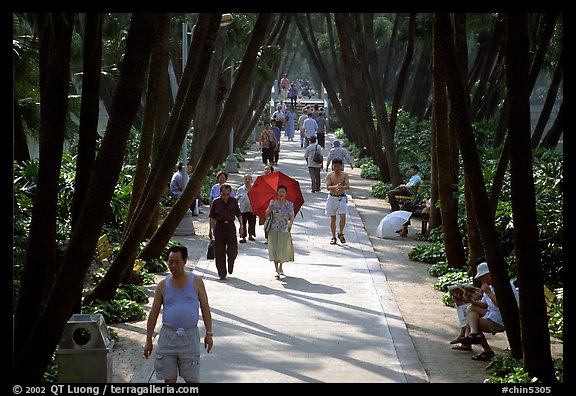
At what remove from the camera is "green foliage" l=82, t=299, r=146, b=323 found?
42.9ft

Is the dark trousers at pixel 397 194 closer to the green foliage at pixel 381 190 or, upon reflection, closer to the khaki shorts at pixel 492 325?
the green foliage at pixel 381 190

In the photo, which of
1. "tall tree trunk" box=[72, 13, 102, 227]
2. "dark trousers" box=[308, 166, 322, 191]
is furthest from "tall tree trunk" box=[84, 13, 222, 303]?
"dark trousers" box=[308, 166, 322, 191]

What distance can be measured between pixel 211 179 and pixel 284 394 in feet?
69.2

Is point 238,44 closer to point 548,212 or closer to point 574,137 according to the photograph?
point 548,212

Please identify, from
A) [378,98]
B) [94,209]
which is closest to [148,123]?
[94,209]

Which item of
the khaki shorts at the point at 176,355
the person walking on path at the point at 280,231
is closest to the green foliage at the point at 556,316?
the person walking on path at the point at 280,231

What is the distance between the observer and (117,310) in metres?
13.3

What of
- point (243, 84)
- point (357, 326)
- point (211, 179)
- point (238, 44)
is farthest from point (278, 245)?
point (238, 44)

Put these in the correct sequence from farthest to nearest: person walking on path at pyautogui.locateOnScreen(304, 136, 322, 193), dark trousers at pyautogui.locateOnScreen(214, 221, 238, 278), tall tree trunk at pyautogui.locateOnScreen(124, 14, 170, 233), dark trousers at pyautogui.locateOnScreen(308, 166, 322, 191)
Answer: dark trousers at pyautogui.locateOnScreen(308, 166, 322, 191), person walking on path at pyautogui.locateOnScreen(304, 136, 322, 193), dark trousers at pyautogui.locateOnScreen(214, 221, 238, 278), tall tree trunk at pyautogui.locateOnScreen(124, 14, 170, 233)

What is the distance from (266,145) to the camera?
1410 inches

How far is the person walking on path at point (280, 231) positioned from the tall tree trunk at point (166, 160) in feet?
6.81

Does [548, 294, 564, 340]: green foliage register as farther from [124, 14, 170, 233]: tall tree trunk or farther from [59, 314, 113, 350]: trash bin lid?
[124, 14, 170, 233]: tall tree trunk

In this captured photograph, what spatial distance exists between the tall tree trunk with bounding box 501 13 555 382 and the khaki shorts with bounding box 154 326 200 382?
3.02 meters

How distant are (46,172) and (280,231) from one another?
7.27 metres
